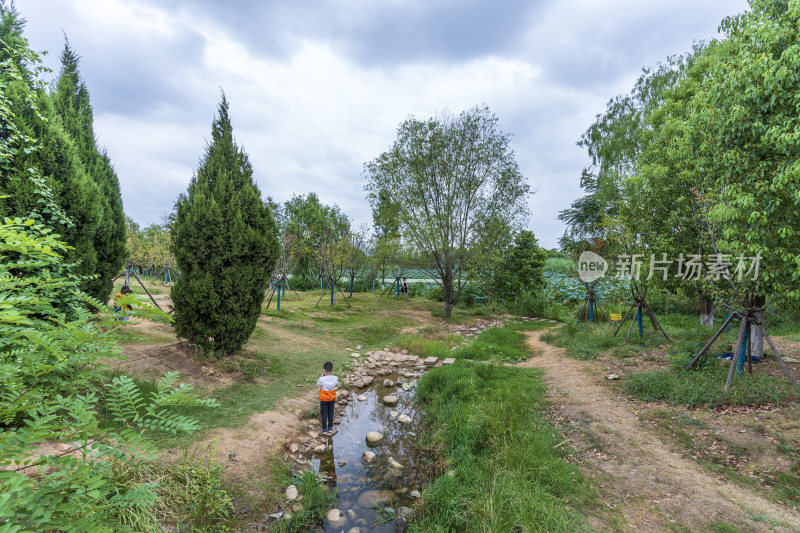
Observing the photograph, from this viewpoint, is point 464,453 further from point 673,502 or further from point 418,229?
point 418,229

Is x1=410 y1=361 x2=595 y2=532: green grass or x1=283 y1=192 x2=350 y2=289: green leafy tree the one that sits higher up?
x1=283 y1=192 x2=350 y2=289: green leafy tree

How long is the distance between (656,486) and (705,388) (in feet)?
10.2

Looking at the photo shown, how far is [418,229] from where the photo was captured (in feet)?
54.9

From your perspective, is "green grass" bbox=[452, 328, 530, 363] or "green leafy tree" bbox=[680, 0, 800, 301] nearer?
"green leafy tree" bbox=[680, 0, 800, 301]

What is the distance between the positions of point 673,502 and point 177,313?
8158 millimetres

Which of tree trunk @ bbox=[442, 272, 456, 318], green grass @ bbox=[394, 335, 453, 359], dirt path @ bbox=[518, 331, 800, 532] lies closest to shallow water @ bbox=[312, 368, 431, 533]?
dirt path @ bbox=[518, 331, 800, 532]

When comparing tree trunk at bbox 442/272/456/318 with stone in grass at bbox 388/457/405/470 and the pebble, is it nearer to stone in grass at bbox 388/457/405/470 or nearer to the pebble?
the pebble

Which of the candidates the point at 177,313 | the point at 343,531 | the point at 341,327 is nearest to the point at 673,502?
the point at 343,531

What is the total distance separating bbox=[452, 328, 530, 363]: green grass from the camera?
966 centimetres

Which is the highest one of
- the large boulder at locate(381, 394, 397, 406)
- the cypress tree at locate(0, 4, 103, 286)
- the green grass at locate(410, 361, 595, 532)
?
the cypress tree at locate(0, 4, 103, 286)

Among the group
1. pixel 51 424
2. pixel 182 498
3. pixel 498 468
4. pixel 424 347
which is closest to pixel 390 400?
pixel 498 468

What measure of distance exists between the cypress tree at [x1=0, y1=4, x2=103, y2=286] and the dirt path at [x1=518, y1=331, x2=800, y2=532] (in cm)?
745

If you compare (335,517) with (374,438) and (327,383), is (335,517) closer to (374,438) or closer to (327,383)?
(374,438)

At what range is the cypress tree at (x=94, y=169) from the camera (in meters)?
6.54
